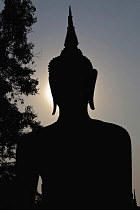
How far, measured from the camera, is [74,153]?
4.06 meters

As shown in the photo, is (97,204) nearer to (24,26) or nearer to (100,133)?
(100,133)

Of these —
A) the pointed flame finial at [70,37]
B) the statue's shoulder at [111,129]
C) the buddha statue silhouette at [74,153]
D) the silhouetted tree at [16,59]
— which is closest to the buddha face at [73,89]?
the buddha statue silhouette at [74,153]

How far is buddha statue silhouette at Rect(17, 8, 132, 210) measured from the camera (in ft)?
12.9

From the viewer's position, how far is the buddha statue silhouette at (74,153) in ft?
12.9

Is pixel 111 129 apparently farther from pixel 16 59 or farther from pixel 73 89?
pixel 16 59

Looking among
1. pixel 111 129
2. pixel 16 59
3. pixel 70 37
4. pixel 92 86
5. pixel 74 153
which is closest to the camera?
pixel 74 153

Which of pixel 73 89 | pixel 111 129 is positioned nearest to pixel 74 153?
pixel 111 129

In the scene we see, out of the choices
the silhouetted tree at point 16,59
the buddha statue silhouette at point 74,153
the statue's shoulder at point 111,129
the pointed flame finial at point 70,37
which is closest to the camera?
the buddha statue silhouette at point 74,153

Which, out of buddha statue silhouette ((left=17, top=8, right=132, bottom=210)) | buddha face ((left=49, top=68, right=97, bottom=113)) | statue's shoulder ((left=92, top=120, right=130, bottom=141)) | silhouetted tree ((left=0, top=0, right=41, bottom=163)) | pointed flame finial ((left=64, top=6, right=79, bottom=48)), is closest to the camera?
buddha statue silhouette ((left=17, top=8, right=132, bottom=210))

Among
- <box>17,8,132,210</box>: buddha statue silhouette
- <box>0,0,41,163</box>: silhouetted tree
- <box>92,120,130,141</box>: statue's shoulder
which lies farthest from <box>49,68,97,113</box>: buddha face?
<box>0,0,41,163</box>: silhouetted tree

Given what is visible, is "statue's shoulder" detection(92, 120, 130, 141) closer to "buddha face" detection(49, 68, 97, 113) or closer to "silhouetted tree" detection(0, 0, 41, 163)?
"buddha face" detection(49, 68, 97, 113)

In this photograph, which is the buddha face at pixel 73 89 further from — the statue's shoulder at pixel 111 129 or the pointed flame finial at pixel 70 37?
the pointed flame finial at pixel 70 37

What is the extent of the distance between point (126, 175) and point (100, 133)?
0.47 metres

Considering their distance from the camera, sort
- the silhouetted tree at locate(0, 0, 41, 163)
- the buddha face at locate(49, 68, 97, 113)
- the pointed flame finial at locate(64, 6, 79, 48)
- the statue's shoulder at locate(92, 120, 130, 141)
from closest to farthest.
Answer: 1. the statue's shoulder at locate(92, 120, 130, 141)
2. the buddha face at locate(49, 68, 97, 113)
3. the pointed flame finial at locate(64, 6, 79, 48)
4. the silhouetted tree at locate(0, 0, 41, 163)
